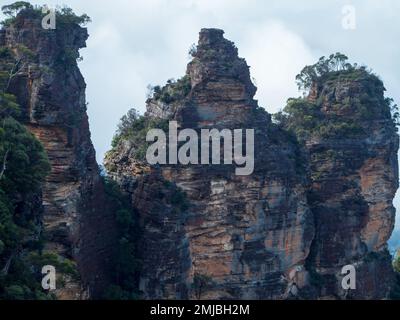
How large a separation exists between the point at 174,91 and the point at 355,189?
1338 cm

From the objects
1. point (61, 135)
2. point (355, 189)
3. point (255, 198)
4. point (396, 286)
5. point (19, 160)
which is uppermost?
point (61, 135)

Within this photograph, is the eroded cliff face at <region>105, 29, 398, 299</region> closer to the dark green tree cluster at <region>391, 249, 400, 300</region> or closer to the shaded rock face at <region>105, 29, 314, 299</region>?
the shaded rock face at <region>105, 29, 314, 299</region>

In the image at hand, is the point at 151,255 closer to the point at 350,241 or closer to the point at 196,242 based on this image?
the point at 196,242

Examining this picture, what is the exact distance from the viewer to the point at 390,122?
54.2 metres

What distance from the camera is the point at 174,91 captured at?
155ft

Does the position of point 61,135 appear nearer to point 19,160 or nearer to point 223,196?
point 19,160

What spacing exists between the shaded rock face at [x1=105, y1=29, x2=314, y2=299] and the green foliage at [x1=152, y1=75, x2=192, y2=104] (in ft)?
0.96

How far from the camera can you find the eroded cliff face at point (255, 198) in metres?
44.0

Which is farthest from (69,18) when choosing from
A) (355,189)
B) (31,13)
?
(355,189)

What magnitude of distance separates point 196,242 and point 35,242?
1664 centimetres

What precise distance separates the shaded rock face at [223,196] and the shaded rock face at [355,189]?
3.97 meters
